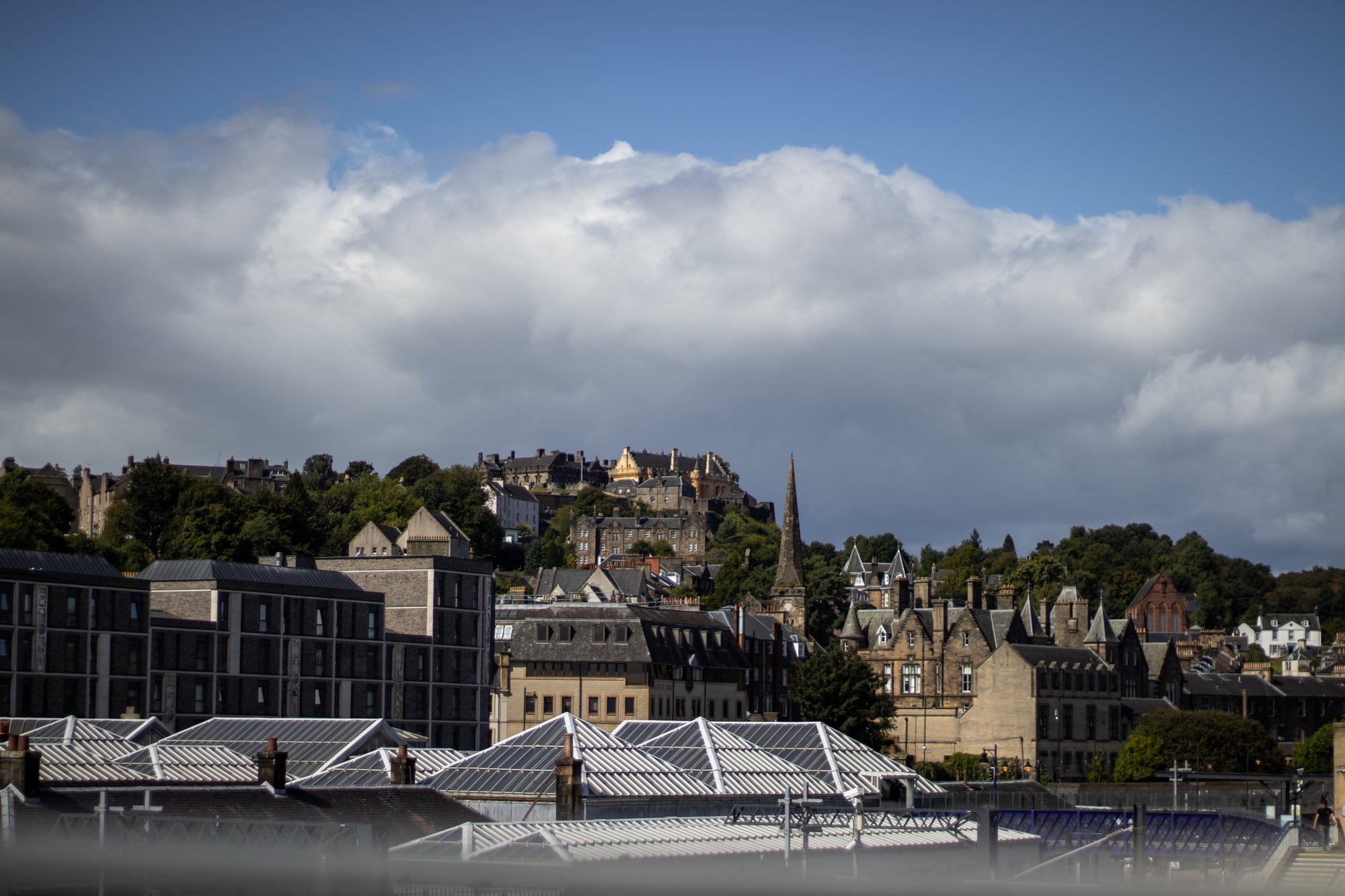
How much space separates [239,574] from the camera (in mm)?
113250

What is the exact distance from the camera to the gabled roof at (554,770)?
70.9 metres

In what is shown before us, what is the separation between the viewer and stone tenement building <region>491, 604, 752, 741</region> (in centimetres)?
13212

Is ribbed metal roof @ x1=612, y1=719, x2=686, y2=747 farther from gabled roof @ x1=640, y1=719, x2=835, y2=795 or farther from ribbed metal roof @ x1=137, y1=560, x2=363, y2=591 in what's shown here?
ribbed metal roof @ x1=137, y1=560, x2=363, y2=591

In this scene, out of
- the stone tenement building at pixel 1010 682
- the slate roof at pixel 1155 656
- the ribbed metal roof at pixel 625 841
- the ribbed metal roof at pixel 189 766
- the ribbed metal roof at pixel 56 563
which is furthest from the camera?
the slate roof at pixel 1155 656

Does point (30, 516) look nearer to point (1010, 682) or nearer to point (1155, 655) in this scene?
point (1010, 682)

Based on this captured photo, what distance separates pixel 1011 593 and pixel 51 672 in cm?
9946

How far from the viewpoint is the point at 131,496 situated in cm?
18825

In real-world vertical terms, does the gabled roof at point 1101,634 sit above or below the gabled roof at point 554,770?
above

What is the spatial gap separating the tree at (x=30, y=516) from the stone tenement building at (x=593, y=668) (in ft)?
116

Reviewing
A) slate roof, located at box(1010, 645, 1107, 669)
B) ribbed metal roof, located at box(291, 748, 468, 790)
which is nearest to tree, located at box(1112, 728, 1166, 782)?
slate roof, located at box(1010, 645, 1107, 669)

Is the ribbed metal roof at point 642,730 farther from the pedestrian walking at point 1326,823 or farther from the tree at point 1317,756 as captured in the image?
the tree at point 1317,756

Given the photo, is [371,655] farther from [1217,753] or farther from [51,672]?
[1217,753]

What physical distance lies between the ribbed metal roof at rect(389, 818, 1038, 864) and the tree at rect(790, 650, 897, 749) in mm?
66513

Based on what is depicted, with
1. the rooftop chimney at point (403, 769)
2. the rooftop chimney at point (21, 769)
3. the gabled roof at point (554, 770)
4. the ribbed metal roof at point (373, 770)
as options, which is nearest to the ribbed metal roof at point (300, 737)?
the ribbed metal roof at point (373, 770)
